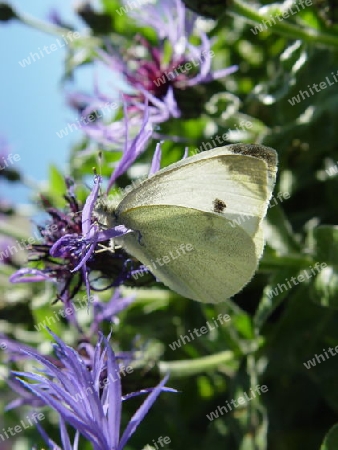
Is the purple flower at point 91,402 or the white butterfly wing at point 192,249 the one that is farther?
the white butterfly wing at point 192,249

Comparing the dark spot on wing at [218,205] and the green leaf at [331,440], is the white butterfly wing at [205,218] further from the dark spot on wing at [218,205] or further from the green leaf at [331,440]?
the green leaf at [331,440]

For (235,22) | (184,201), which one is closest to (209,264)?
(184,201)

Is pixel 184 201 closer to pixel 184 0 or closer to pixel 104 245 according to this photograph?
pixel 104 245

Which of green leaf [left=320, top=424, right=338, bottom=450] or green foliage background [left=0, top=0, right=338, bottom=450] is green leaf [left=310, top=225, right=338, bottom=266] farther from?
green leaf [left=320, top=424, right=338, bottom=450]

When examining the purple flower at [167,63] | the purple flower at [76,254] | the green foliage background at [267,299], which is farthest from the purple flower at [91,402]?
the purple flower at [167,63]

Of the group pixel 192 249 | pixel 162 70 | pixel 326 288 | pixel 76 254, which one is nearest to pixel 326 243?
pixel 326 288

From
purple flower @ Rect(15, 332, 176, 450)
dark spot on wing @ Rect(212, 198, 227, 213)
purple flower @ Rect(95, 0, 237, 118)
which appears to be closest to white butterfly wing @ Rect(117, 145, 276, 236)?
dark spot on wing @ Rect(212, 198, 227, 213)

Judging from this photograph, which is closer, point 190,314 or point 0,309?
point 190,314
